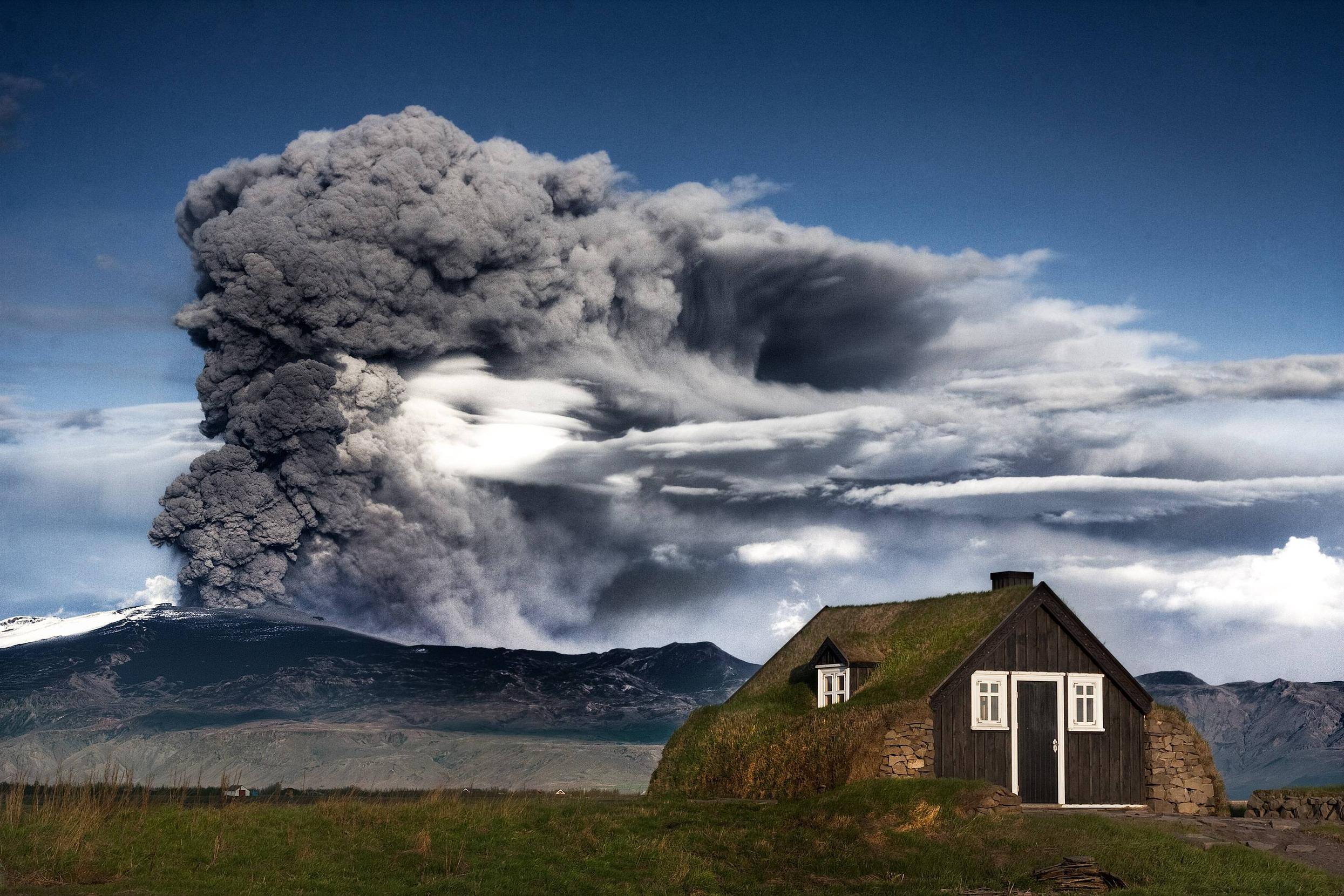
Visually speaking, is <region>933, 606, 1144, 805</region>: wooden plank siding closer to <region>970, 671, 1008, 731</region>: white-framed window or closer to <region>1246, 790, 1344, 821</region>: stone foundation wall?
<region>970, 671, 1008, 731</region>: white-framed window

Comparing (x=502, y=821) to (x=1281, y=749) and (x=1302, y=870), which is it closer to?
(x=1302, y=870)

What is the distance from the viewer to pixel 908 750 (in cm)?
2617

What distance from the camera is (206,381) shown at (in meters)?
78.4

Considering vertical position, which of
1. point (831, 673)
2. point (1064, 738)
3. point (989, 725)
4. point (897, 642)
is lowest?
point (1064, 738)

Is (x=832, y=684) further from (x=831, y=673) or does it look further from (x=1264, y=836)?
(x=1264, y=836)

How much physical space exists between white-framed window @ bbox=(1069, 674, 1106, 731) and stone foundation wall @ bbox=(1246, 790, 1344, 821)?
10.9ft

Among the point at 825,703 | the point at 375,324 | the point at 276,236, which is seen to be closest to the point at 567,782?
the point at 375,324

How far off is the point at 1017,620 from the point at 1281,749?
403 feet

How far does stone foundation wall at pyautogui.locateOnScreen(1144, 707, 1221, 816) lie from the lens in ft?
91.5

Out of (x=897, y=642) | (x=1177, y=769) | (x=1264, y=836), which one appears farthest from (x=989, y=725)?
(x=1264, y=836)

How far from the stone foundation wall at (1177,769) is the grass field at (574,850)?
6.40 m

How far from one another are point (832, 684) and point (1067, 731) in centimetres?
531

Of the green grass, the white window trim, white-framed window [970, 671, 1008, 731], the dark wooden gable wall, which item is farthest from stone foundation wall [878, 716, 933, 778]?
the green grass

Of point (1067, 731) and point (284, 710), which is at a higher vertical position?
point (1067, 731)
